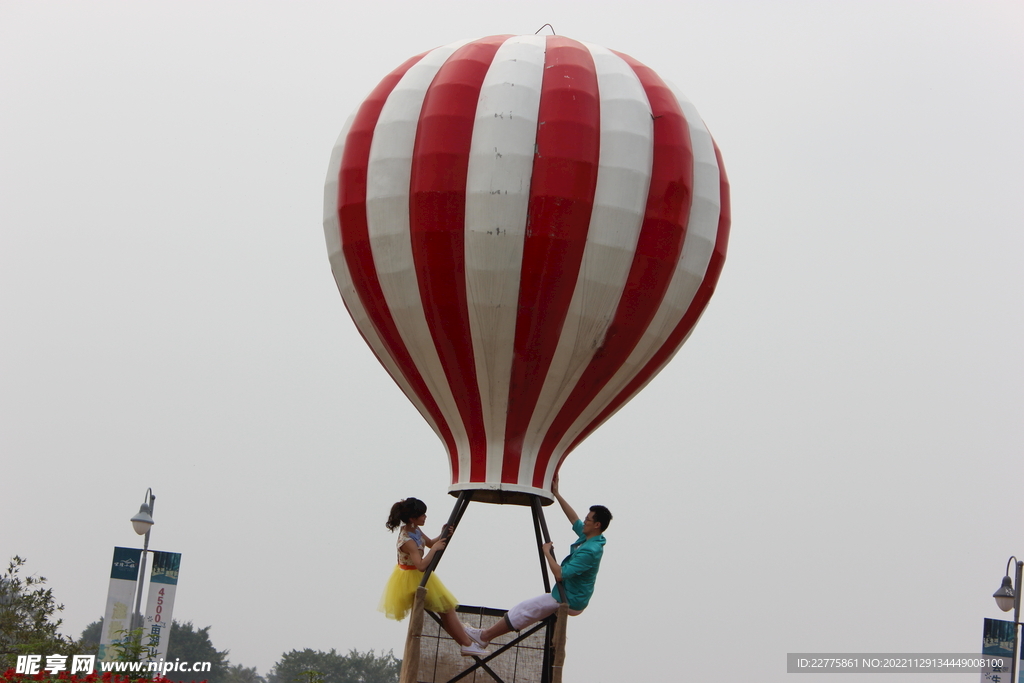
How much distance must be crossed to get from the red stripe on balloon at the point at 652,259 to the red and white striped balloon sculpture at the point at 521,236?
18mm

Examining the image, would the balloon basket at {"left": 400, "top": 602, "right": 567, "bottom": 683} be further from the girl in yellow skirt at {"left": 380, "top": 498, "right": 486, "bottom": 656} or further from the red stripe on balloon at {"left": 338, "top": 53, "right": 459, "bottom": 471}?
the red stripe on balloon at {"left": 338, "top": 53, "right": 459, "bottom": 471}

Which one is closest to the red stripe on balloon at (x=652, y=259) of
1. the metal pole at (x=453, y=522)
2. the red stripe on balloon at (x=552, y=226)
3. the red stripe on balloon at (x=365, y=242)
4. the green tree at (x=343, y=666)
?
the red stripe on balloon at (x=552, y=226)

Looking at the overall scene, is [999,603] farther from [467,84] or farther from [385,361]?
[467,84]

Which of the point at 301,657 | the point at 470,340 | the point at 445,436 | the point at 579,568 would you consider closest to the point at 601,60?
the point at 470,340

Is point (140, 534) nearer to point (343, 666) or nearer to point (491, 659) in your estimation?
point (491, 659)

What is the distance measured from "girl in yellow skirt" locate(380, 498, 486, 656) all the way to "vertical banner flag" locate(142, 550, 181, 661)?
6447 millimetres

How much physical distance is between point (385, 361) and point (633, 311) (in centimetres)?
260

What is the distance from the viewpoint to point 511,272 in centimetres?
1121

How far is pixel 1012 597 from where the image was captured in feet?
51.9

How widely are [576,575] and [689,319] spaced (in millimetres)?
3109

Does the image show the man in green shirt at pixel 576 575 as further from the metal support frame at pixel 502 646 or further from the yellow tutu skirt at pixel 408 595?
the yellow tutu skirt at pixel 408 595

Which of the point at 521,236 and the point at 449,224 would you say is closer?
the point at 521,236

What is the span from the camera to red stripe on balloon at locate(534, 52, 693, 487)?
11535 mm

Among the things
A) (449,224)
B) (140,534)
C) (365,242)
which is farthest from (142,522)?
(449,224)
